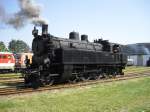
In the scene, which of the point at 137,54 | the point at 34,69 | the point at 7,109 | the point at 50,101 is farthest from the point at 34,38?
the point at 137,54

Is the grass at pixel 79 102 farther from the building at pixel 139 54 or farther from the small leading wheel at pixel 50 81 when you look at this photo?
the building at pixel 139 54

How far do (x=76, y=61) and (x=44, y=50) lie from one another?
2567 mm

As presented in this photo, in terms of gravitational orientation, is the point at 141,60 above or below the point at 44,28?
below

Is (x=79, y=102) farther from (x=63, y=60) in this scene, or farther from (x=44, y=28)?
(x=44, y=28)

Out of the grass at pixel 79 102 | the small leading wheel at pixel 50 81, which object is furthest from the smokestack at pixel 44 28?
the grass at pixel 79 102

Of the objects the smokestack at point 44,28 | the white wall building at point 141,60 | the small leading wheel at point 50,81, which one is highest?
the smokestack at point 44,28

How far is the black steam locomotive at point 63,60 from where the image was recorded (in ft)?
57.6

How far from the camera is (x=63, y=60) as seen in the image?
18.1m

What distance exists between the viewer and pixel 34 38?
62.5ft

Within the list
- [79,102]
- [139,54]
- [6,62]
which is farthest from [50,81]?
[139,54]

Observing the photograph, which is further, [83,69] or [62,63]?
[83,69]

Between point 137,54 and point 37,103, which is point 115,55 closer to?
point 37,103

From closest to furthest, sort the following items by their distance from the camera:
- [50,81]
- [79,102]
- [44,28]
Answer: [79,102], [50,81], [44,28]

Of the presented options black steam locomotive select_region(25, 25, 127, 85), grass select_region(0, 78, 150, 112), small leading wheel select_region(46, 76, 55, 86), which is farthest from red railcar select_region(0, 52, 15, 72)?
grass select_region(0, 78, 150, 112)
